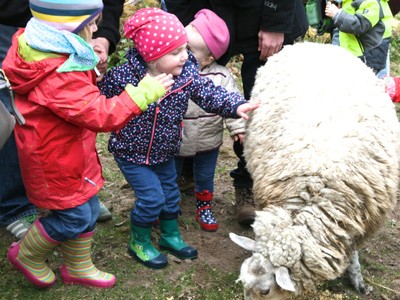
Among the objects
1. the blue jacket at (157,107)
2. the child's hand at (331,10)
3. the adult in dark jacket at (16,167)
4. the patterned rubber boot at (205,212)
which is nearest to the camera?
the blue jacket at (157,107)

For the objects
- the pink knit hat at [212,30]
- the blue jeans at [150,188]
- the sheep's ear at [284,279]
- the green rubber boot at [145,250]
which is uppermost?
the pink knit hat at [212,30]

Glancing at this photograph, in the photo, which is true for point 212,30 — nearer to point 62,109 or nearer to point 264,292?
point 62,109

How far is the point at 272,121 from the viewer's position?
3244mm

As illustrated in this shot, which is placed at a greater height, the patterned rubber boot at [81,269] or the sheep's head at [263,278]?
the sheep's head at [263,278]

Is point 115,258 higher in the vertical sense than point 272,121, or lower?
lower

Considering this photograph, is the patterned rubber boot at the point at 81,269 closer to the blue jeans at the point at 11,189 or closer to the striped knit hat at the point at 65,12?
the blue jeans at the point at 11,189

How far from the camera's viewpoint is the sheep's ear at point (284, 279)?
2.66 meters

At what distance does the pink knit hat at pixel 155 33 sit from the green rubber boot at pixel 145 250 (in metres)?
1.04

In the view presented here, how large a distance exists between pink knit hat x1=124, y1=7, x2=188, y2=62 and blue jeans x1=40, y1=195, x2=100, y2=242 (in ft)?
2.73

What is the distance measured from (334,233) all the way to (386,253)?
4.33 feet

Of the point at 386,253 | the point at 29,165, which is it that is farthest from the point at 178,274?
the point at 386,253

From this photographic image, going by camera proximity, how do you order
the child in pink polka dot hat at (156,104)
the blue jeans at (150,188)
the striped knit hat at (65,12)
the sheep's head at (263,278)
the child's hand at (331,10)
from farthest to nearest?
the child's hand at (331,10) < the blue jeans at (150,188) < the child in pink polka dot hat at (156,104) < the sheep's head at (263,278) < the striped knit hat at (65,12)

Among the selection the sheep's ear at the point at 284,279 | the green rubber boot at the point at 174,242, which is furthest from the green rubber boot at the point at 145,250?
the sheep's ear at the point at 284,279

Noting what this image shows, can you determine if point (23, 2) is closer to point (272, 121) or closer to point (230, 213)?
point (272, 121)
